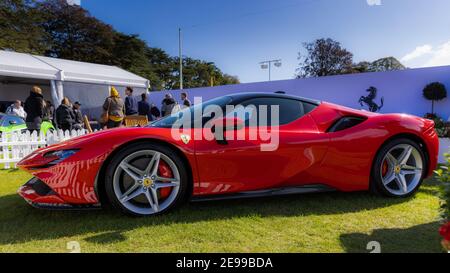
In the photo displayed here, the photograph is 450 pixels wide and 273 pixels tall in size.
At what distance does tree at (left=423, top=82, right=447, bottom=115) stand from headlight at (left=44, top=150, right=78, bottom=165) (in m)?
9.95

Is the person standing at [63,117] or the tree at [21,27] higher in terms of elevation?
the tree at [21,27]

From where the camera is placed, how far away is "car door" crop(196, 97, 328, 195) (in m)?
2.83

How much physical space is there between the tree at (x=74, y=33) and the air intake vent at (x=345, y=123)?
113ft

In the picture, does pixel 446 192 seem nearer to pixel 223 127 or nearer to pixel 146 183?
pixel 223 127

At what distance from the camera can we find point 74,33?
34.1m

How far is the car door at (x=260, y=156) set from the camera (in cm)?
283

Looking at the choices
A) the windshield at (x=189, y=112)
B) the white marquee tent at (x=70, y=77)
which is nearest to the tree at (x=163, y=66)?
the white marquee tent at (x=70, y=77)

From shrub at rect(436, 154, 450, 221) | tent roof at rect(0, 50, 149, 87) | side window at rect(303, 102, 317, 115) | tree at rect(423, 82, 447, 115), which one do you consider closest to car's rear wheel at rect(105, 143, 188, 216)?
side window at rect(303, 102, 317, 115)

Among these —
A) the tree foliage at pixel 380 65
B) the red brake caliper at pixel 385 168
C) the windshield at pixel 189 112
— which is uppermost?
the tree foliage at pixel 380 65

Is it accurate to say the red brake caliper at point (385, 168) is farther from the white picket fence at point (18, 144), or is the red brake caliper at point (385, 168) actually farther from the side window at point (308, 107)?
the white picket fence at point (18, 144)

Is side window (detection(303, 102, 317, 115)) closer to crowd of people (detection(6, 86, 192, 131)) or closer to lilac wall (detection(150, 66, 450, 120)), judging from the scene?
crowd of people (detection(6, 86, 192, 131))

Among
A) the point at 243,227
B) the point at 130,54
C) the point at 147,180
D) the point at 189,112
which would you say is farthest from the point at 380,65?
the point at 147,180
